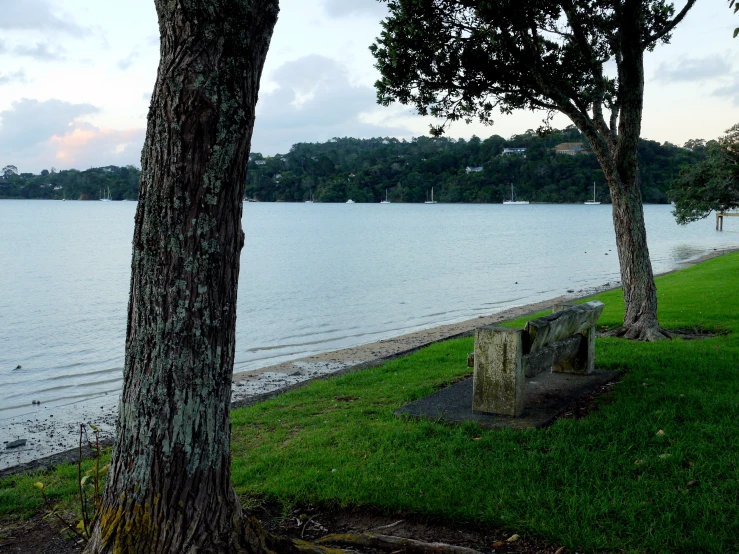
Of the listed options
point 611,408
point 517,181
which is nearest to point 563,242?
point 611,408

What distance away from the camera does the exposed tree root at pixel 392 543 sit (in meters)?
3.53

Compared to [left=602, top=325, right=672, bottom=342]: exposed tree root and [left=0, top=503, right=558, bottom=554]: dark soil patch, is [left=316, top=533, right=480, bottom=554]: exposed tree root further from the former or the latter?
[left=602, top=325, right=672, bottom=342]: exposed tree root

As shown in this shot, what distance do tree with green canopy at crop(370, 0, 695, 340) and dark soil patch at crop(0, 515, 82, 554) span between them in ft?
24.5

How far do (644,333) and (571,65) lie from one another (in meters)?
4.01

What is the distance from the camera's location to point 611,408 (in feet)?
18.6

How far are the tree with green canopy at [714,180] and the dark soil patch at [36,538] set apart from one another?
30.6m

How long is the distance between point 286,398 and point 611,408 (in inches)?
161

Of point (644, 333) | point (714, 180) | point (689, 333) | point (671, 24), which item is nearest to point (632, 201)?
point (644, 333)

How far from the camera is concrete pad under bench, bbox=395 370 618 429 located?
219 inches

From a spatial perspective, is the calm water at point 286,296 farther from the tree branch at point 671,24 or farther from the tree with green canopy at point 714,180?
the tree branch at point 671,24

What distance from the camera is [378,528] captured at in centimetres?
398

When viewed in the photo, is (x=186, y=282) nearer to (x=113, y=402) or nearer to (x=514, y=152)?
(x=113, y=402)

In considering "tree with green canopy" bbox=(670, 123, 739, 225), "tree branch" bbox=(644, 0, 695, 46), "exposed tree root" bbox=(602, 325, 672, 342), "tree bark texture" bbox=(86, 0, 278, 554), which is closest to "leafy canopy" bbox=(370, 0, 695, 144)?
"tree branch" bbox=(644, 0, 695, 46)

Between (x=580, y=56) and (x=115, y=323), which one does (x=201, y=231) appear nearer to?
(x=580, y=56)
